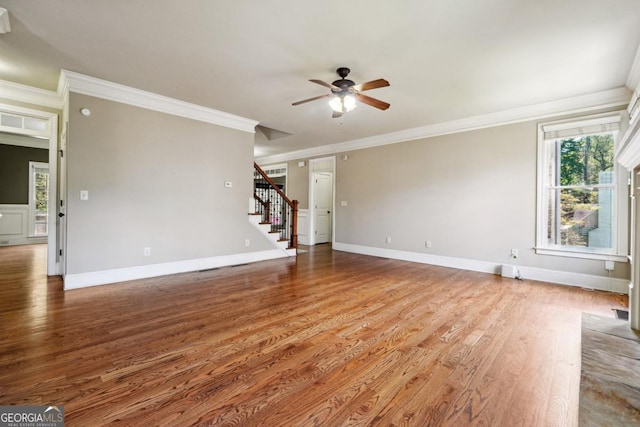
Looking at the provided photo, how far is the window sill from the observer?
391 centimetres

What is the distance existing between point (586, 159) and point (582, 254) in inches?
55.3

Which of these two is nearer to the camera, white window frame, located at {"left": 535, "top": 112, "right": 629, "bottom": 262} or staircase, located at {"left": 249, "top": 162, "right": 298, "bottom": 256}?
white window frame, located at {"left": 535, "top": 112, "right": 629, "bottom": 262}

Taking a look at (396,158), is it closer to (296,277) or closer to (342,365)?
(296,277)

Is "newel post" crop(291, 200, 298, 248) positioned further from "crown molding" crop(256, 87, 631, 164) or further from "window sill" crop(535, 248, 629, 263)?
"window sill" crop(535, 248, 629, 263)

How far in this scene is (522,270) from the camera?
4.65 meters

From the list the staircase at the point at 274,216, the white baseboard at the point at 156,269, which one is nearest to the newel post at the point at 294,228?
the staircase at the point at 274,216

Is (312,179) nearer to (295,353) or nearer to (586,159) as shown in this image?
→ (586,159)

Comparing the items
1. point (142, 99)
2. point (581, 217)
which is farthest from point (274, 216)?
point (581, 217)

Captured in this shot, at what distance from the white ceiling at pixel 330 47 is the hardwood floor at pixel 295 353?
2.77m

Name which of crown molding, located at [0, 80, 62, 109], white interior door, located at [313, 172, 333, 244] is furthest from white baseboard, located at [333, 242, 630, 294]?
crown molding, located at [0, 80, 62, 109]

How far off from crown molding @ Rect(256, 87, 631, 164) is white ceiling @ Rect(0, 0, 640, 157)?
6.7 inches

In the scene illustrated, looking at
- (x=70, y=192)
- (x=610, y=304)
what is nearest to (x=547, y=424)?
(x=610, y=304)

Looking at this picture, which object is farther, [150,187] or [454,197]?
[454,197]

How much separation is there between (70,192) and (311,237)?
17.8ft
